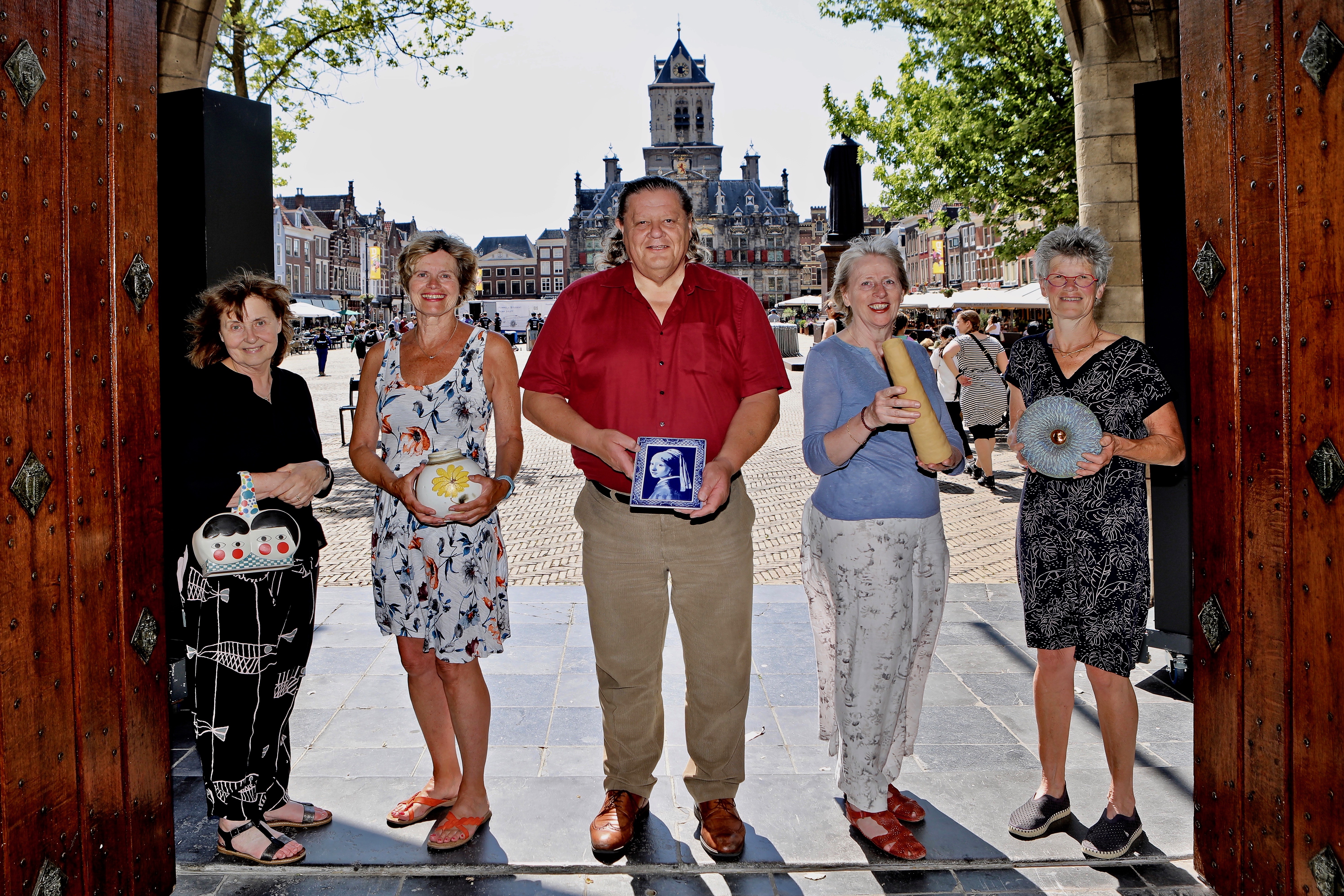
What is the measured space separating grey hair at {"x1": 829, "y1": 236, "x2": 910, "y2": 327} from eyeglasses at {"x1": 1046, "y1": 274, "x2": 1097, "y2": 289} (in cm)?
43

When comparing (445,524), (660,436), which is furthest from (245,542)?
(660,436)

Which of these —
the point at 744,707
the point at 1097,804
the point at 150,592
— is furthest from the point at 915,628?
the point at 150,592

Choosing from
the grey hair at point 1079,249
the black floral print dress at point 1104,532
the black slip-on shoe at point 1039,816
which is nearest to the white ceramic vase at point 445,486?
the black floral print dress at point 1104,532

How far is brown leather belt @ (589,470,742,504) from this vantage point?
292cm

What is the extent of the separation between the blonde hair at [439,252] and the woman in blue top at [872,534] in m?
1.12

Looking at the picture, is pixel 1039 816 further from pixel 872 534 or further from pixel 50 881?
pixel 50 881

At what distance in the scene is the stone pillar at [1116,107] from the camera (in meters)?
4.85

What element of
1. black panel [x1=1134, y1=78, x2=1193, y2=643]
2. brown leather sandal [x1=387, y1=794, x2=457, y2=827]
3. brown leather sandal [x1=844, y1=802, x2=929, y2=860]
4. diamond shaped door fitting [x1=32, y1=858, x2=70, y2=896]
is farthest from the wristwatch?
black panel [x1=1134, y1=78, x2=1193, y2=643]

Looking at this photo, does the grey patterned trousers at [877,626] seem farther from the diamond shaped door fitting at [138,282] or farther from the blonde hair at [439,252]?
the diamond shaped door fitting at [138,282]

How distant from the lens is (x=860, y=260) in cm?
295

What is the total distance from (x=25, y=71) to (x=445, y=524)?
4.78 feet

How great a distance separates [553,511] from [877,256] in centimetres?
689

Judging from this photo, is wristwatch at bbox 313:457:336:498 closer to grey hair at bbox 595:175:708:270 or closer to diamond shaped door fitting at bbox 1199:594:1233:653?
grey hair at bbox 595:175:708:270

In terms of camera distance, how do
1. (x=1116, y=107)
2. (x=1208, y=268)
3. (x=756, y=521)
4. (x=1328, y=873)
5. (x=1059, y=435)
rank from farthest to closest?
(x=756, y=521)
(x=1116, y=107)
(x=1059, y=435)
(x=1208, y=268)
(x=1328, y=873)
